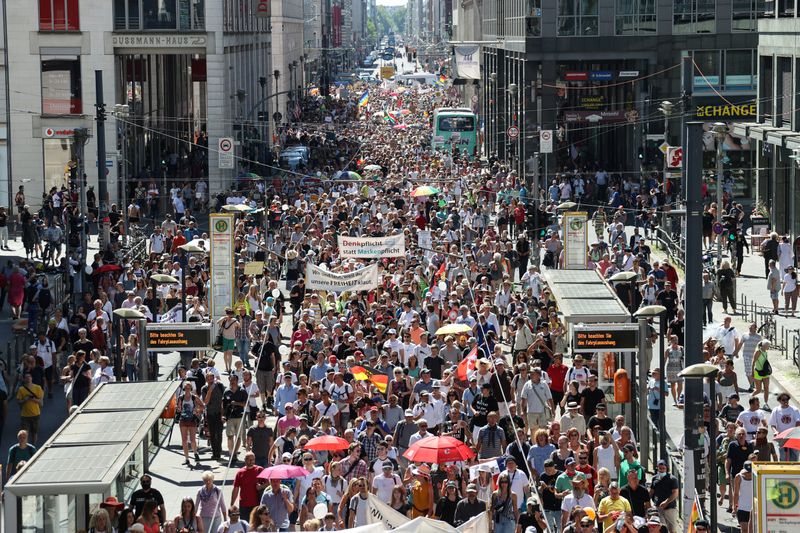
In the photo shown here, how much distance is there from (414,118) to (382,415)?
100884 millimetres

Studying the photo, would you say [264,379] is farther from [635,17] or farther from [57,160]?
[635,17]

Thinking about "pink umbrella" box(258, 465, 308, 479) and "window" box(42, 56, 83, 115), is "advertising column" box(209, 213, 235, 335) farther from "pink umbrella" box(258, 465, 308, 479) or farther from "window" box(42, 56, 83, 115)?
"window" box(42, 56, 83, 115)

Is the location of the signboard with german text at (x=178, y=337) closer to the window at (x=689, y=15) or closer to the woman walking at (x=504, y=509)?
the woman walking at (x=504, y=509)

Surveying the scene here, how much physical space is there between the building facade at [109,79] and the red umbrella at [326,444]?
130 ft

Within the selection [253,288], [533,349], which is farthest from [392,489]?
[253,288]

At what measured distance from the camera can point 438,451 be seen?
61.2 feet

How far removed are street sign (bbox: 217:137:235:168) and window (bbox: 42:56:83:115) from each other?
605 centimetres

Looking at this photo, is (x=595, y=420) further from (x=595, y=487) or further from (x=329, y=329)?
(x=329, y=329)

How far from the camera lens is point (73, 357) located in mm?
25391

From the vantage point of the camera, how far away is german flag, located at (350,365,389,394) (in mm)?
23797

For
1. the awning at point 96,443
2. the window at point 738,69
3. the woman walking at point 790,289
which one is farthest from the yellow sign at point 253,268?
the window at point 738,69

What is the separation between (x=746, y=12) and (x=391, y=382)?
148ft

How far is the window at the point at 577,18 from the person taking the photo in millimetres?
65125

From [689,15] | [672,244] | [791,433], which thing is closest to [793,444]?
[791,433]
